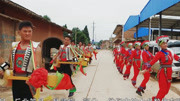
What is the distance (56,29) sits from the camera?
630 inches

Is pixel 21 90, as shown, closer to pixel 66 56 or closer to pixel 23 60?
pixel 23 60

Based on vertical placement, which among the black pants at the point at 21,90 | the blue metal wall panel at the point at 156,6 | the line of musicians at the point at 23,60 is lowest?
the black pants at the point at 21,90

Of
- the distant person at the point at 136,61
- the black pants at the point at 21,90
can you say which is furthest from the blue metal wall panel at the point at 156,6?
the black pants at the point at 21,90

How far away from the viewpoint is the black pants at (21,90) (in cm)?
307

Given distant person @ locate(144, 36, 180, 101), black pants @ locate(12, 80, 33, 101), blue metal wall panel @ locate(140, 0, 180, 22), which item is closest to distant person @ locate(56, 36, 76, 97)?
distant person @ locate(144, 36, 180, 101)

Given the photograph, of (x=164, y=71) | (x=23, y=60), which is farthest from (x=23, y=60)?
(x=164, y=71)

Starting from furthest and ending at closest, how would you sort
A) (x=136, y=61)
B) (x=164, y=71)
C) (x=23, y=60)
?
(x=136, y=61), (x=164, y=71), (x=23, y=60)

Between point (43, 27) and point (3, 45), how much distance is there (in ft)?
18.8

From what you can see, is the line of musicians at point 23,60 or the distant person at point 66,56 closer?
the line of musicians at point 23,60

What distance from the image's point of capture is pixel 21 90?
310cm

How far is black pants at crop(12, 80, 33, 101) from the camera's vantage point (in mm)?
3074

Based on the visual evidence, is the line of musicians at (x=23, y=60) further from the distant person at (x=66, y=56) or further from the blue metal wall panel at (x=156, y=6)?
the blue metal wall panel at (x=156, y=6)

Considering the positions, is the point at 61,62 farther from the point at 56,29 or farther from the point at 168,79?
the point at 56,29

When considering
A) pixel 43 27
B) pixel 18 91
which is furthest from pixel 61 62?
pixel 43 27
